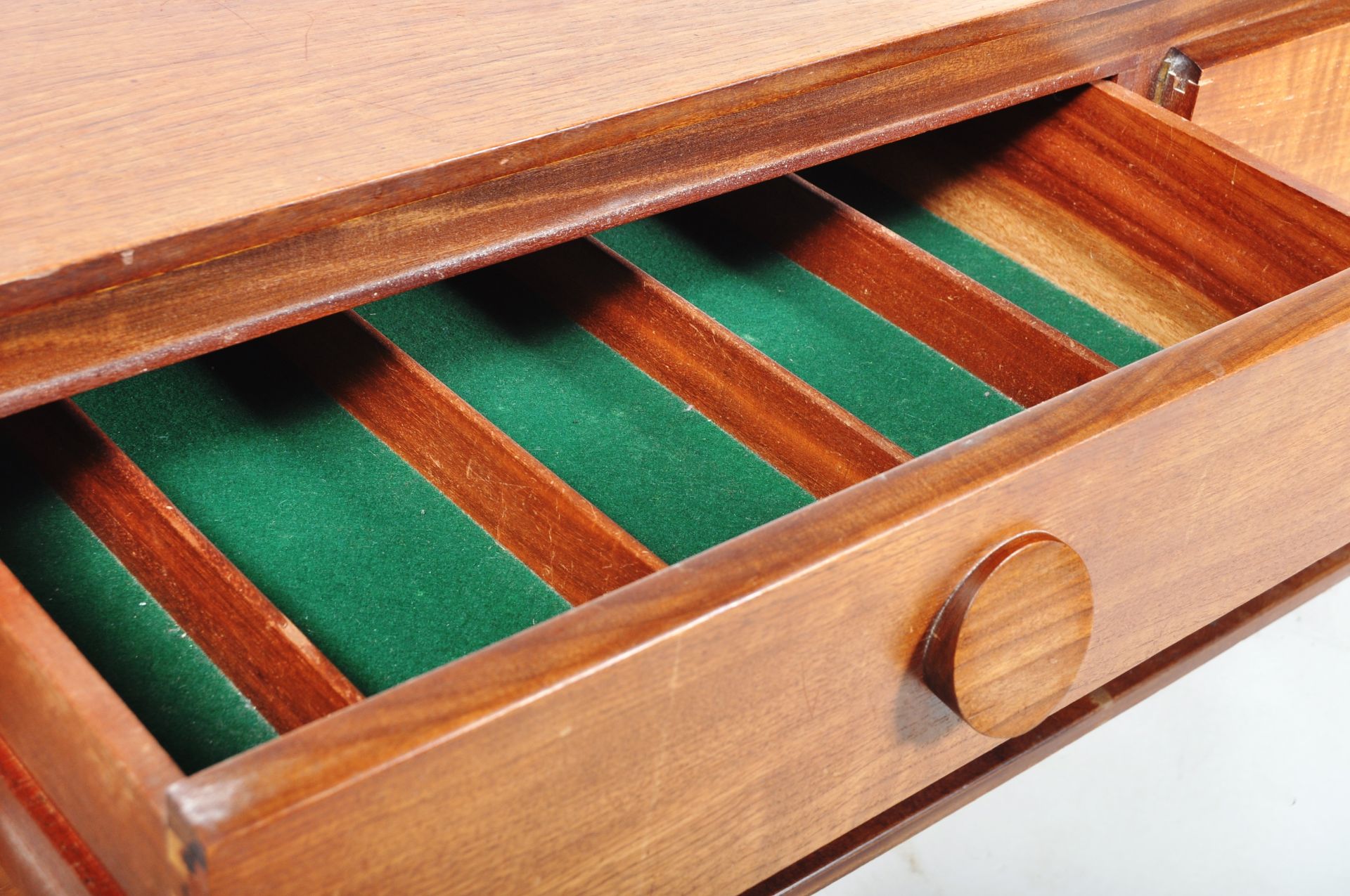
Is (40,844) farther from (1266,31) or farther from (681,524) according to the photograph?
(1266,31)

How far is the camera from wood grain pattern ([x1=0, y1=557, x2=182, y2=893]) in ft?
1.69

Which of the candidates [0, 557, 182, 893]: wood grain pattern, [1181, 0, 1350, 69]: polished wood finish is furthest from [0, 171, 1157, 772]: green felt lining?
[1181, 0, 1350, 69]: polished wood finish

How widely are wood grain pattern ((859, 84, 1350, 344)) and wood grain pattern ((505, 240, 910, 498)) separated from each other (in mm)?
300

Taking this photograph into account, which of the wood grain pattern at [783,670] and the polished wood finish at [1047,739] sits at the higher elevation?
the wood grain pattern at [783,670]

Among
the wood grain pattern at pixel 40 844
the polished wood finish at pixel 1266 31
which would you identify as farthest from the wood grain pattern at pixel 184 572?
the polished wood finish at pixel 1266 31

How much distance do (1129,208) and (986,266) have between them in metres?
0.13

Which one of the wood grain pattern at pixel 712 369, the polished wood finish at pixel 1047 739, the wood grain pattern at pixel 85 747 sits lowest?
the polished wood finish at pixel 1047 739

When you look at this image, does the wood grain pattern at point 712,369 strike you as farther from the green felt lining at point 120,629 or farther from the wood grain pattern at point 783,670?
the green felt lining at point 120,629

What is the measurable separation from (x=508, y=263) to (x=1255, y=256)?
51 cm

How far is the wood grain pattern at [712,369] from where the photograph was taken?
0.87 meters

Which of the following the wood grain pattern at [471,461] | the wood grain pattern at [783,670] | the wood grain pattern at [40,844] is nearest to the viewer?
the wood grain pattern at [783,670]

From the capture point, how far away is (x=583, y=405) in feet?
3.19

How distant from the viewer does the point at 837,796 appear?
2.34 ft

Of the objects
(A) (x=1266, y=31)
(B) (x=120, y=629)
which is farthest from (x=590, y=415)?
(A) (x=1266, y=31)
